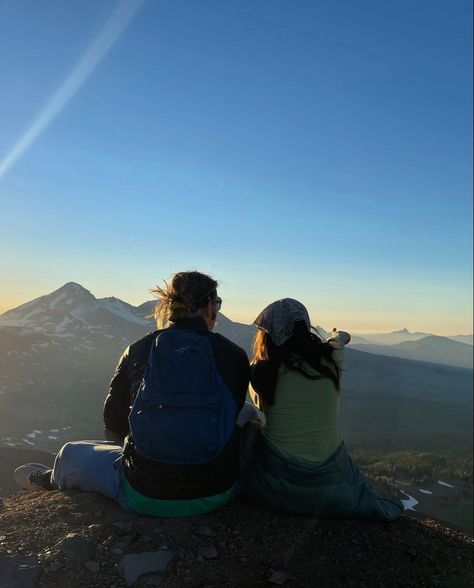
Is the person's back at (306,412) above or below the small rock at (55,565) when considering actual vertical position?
above

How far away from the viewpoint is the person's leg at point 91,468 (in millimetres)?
5809

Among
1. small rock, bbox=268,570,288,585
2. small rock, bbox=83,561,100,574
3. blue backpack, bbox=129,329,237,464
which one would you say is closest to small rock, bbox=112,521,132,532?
small rock, bbox=83,561,100,574

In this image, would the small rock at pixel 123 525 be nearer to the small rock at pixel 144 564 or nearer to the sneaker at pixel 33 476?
the small rock at pixel 144 564

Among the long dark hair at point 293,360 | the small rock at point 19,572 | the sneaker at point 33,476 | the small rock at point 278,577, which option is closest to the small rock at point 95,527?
the small rock at point 19,572

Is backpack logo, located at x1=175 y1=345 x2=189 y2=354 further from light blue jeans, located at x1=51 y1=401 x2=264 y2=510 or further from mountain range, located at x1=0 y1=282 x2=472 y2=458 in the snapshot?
mountain range, located at x1=0 y1=282 x2=472 y2=458

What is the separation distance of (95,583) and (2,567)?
Result: 3.03 feet

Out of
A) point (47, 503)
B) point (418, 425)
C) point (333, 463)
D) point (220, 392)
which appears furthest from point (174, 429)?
point (418, 425)

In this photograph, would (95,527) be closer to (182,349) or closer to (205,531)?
(205,531)

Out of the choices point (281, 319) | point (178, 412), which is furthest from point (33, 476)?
point (281, 319)

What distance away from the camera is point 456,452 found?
363 feet

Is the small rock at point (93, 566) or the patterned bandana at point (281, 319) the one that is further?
the patterned bandana at point (281, 319)

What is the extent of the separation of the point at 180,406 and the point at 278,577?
80.7 inches

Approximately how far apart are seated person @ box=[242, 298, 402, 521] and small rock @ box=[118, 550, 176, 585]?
4.41 feet

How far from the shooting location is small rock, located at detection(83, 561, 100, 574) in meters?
4.86
